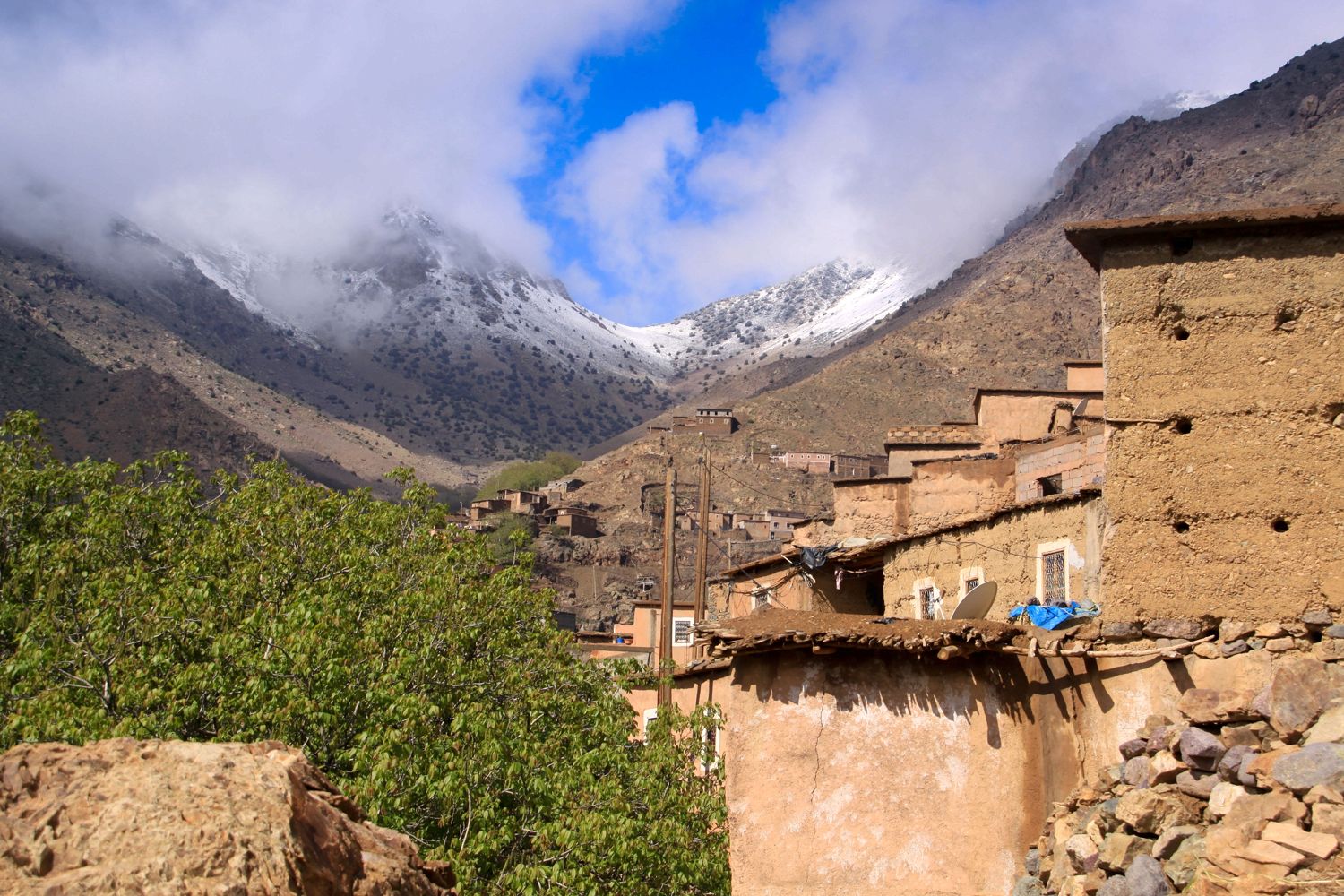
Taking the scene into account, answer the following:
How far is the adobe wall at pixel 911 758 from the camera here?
37.8ft

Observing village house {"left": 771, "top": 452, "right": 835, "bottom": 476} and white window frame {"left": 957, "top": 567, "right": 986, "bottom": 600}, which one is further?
village house {"left": 771, "top": 452, "right": 835, "bottom": 476}

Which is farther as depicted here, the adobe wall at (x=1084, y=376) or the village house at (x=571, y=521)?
the village house at (x=571, y=521)

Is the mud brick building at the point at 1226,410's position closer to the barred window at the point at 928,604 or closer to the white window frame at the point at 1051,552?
the white window frame at the point at 1051,552

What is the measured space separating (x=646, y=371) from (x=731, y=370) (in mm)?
16611

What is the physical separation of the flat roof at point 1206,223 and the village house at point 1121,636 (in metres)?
0.03

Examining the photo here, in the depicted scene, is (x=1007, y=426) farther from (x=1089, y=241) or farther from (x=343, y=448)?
(x=343, y=448)

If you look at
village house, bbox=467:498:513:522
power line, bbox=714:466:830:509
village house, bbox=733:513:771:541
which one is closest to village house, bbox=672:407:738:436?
power line, bbox=714:466:830:509

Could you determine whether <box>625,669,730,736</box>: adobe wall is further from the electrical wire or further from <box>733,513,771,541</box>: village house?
the electrical wire

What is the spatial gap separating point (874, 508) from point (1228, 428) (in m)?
14.9

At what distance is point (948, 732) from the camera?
11.8m

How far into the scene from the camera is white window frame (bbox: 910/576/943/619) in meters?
18.7

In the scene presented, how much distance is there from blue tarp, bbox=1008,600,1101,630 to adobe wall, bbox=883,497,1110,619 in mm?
522

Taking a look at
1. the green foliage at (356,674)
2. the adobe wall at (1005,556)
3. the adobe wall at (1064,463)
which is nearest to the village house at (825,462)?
the adobe wall at (1064,463)

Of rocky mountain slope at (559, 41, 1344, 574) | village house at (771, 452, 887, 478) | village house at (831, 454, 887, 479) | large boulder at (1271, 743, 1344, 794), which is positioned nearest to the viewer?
large boulder at (1271, 743, 1344, 794)
